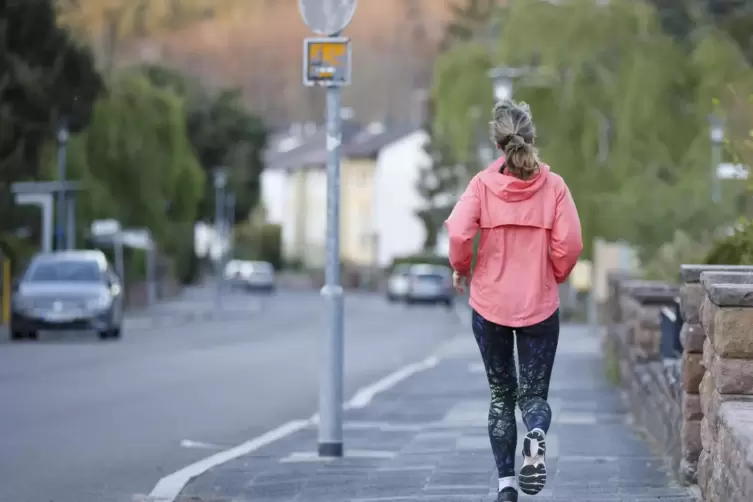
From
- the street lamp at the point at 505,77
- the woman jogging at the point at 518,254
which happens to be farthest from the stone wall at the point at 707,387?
the street lamp at the point at 505,77

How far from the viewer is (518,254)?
25.5ft

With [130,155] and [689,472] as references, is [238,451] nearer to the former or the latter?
[689,472]

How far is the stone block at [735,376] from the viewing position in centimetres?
718

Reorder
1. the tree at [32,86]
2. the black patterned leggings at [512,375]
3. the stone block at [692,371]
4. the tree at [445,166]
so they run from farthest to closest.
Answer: the tree at [445,166] → the tree at [32,86] → the stone block at [692,371] → the black patterned leggings at [512,375]

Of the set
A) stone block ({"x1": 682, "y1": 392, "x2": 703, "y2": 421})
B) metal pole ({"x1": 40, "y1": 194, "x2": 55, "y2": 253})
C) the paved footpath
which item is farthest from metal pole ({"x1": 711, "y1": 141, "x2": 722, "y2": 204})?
stone block ({"x1": 682, "y1": 392, "x2": 703, "y2": 421})

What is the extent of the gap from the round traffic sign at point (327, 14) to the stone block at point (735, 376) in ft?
13.5

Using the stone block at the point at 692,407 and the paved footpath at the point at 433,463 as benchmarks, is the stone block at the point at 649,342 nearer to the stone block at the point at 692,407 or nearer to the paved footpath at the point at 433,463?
the paved footpath at the point at 433,463

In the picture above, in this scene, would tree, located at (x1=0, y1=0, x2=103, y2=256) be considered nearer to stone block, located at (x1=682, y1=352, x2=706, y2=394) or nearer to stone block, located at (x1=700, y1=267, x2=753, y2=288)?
stone block, located at (x1=682, y1=352, x2=706, y2=394)

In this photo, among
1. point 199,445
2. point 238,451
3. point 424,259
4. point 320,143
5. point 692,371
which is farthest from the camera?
point 320,143

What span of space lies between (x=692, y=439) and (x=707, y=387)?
0.84 metres

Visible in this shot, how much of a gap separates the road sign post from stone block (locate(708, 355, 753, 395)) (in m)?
3.78

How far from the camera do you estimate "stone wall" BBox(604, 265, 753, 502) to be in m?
6.42

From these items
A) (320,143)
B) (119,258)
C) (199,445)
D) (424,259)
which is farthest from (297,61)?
(199,445)

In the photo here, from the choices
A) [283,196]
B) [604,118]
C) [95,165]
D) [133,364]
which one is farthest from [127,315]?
[283,196]
